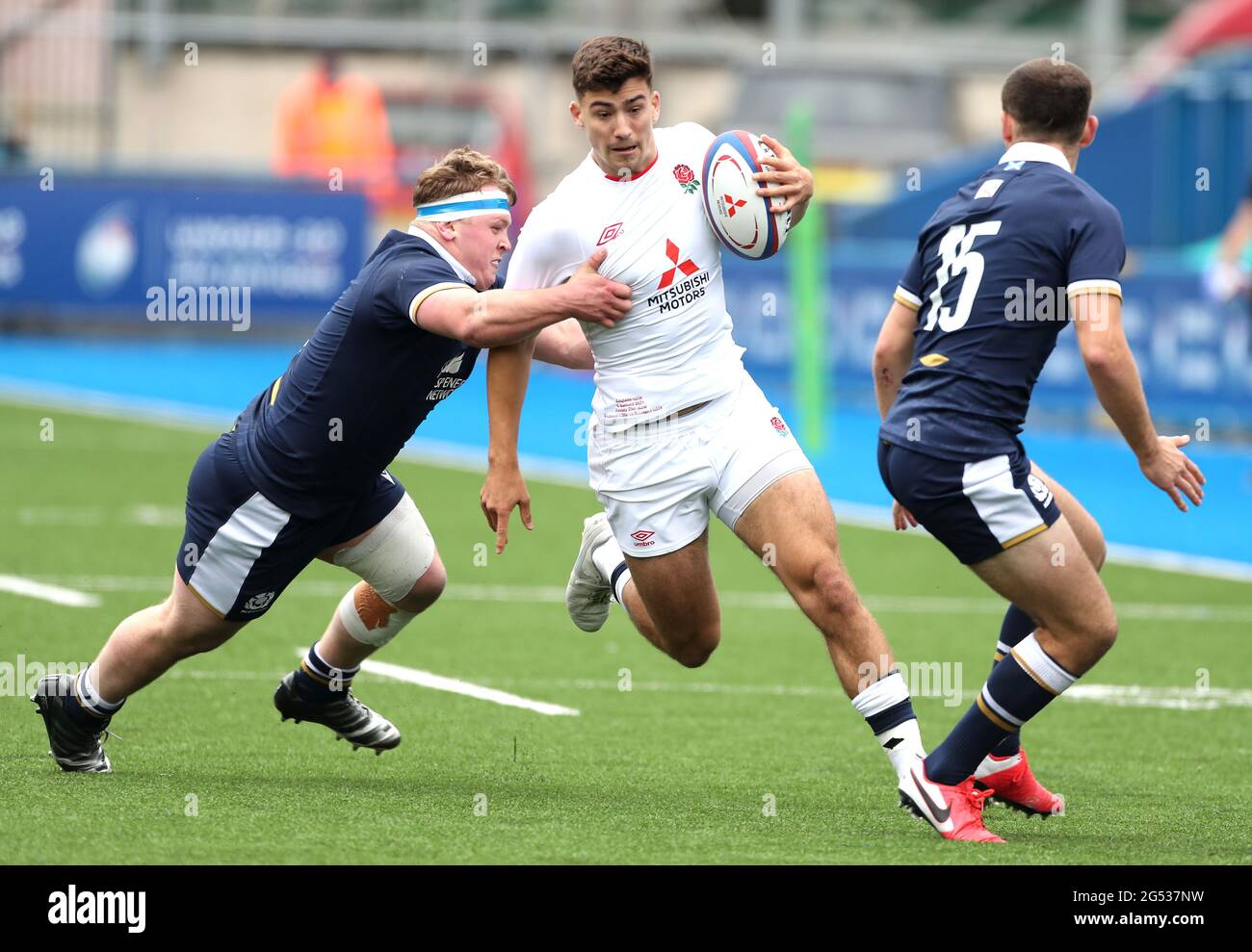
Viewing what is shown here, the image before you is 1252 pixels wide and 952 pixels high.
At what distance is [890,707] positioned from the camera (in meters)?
6.53

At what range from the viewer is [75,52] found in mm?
30234

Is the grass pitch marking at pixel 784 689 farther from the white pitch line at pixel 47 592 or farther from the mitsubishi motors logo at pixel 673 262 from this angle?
the mitsubishi motors logo at pixel 673 262

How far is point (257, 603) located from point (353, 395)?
0.79 meters

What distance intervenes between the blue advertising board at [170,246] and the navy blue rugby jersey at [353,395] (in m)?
20.0

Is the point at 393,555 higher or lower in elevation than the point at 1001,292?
lower

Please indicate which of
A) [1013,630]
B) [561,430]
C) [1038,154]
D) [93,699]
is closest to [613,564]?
[1013,630]

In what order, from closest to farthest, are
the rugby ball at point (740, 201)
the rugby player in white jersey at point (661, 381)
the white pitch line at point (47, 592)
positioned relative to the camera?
the rugby player in white jersey at point (661, 381) → the rugby ball at point (740, 201) → the white pitch line at point (47, 592)

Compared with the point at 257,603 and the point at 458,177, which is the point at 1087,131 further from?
the point at 257,603

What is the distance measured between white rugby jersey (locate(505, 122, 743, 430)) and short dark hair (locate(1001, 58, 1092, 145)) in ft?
3.54

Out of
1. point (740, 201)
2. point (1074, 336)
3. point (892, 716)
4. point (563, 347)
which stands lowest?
point (892, 716)

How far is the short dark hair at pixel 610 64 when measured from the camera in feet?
21.6

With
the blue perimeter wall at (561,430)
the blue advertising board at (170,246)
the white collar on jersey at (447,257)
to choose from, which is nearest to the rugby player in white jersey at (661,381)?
the white collar on jersey at (447,257)
